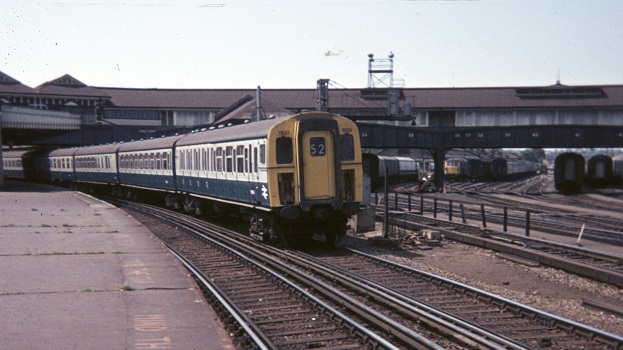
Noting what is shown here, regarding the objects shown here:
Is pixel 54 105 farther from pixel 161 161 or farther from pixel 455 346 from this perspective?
pixel 455 346

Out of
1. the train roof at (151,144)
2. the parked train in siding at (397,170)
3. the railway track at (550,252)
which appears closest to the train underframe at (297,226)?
the railway track at (550,252)

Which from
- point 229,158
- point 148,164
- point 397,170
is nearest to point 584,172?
point 397,170

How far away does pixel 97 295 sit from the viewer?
1083 centimetres

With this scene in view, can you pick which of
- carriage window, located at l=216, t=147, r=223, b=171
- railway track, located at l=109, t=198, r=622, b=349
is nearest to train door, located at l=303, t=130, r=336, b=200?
railway track, located at l=109, t=198, r=622, b=349

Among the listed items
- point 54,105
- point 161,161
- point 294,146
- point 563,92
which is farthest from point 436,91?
point 294,146

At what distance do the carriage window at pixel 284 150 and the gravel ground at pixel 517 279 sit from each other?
10.8 ft

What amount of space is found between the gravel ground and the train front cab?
1.75 metres

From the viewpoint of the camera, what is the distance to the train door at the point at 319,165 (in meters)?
16.2

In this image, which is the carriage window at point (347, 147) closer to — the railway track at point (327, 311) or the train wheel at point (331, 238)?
the train wheel at point (331, 238)

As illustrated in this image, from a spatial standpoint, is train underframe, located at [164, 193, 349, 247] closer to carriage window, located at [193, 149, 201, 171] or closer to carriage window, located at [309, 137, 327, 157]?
carriage window, located at [309, 137, 327, 157]

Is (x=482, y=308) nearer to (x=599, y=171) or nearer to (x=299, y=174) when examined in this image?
(x=299, y=174)

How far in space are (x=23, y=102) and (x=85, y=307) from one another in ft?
243

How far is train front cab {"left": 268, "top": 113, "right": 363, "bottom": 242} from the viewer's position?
16.1 metres

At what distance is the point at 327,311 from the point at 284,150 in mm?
6995
